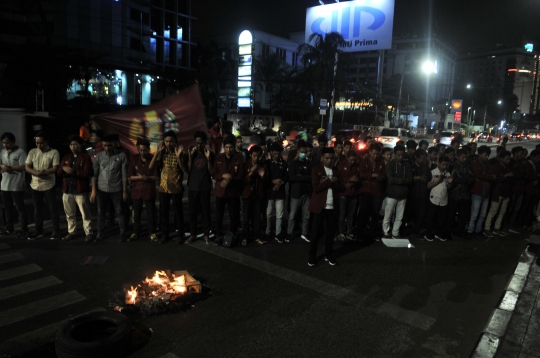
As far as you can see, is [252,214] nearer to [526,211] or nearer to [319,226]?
[319,226]

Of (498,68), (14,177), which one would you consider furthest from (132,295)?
(498,68)

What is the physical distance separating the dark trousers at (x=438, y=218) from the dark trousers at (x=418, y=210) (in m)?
0.20

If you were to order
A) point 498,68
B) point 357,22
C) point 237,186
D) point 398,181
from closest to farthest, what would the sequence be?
point 237,186
point 398,181
point 357,22
point 498,68

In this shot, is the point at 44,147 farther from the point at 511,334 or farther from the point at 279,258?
the point at 511,334

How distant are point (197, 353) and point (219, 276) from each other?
198 centimetres

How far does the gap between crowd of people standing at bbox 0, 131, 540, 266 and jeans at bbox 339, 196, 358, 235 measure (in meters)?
0.02

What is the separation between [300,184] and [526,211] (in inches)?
236

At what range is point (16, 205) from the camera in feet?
24.6

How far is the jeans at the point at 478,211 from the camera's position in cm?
853

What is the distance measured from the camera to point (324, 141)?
31.1 feet

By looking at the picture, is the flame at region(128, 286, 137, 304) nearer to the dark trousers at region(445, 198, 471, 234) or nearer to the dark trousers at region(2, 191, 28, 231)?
the dark trousers at region(2, 191, 28, 231)

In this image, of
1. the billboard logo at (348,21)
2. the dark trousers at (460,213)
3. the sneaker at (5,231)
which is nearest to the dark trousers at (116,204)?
the sneaker at (5,231)

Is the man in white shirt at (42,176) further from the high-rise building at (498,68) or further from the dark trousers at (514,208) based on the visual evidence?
the high-rise building at (498,68)

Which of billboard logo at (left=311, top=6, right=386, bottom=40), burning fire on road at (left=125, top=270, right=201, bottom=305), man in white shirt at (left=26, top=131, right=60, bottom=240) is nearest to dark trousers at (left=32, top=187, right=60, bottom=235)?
man in white shirt at (left=26, top=131, right=60, bottom=240)
